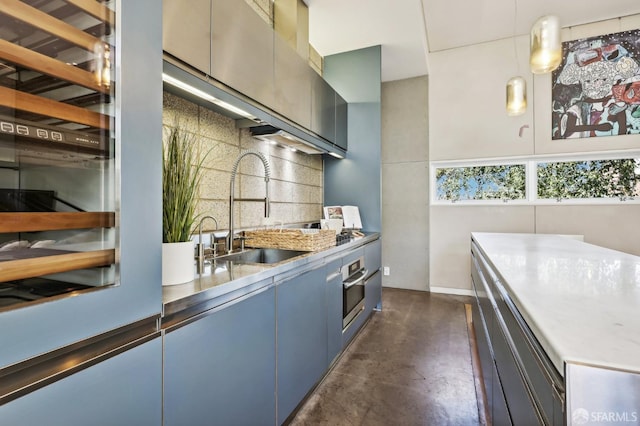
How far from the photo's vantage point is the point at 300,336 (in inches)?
69.1

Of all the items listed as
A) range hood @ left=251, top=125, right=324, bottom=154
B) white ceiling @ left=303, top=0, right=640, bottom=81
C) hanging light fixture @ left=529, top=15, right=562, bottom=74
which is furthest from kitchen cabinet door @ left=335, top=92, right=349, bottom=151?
hanging light fixture @ left=529, top=15, right=562, bottom=74

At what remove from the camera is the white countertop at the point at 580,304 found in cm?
55

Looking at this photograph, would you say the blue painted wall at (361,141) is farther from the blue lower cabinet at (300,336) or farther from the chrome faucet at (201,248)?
the chrome faucet at (201,248)

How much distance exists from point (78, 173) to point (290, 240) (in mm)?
1402

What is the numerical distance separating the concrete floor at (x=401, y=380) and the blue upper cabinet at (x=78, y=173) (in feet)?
4.90

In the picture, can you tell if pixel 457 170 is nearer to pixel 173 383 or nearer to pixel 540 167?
pixel 540 167

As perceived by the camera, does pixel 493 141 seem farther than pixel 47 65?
Yes

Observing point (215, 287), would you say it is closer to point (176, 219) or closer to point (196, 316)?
point (196, 316)

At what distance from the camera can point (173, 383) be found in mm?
958

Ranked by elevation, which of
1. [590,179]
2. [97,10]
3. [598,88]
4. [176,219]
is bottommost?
[176,219]

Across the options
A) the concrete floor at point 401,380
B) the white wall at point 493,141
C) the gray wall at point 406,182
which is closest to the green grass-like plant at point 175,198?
the concrete floor at point 401,380

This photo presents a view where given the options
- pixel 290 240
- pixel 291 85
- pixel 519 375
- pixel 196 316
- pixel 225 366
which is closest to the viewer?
pixel 519 375

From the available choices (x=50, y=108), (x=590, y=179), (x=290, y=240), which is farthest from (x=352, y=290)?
(x=590, y=179)

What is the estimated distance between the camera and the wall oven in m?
2.50
